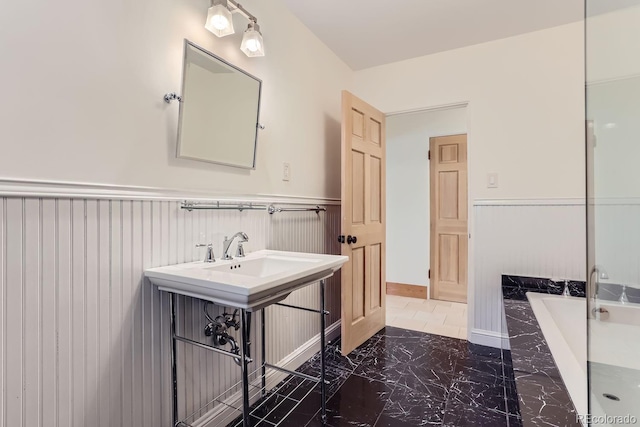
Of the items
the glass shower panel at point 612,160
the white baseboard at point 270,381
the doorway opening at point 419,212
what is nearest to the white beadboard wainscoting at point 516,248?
the glass shower panel at point 612,160

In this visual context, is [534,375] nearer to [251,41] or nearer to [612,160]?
[612,160]

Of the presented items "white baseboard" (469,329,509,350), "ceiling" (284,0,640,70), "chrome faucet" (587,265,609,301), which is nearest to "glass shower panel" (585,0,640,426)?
"chrome faucet" (587,265,609,301)

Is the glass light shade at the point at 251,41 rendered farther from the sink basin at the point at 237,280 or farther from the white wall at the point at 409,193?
the white wall at the point at 409,193

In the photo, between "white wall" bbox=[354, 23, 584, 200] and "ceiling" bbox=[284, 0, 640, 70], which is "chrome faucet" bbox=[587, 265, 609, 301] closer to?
"white wall" bbox=[354, 23, 584, 200]

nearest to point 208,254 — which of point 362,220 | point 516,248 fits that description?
point 362,220

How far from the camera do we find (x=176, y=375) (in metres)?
1.33

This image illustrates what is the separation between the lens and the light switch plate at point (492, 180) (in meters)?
2.46

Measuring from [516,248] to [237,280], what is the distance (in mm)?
2218

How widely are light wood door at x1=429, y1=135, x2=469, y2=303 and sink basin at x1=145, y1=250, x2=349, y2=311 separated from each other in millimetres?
2587

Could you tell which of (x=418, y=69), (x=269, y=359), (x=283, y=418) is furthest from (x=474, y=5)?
(x=283, y=418)

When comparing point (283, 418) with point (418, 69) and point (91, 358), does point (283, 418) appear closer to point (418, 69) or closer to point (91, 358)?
point (91, 358)

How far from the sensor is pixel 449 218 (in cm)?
375

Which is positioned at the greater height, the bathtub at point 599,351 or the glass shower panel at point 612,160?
the glass shower panel at point 612,160

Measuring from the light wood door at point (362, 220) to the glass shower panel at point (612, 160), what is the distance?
1.35m
